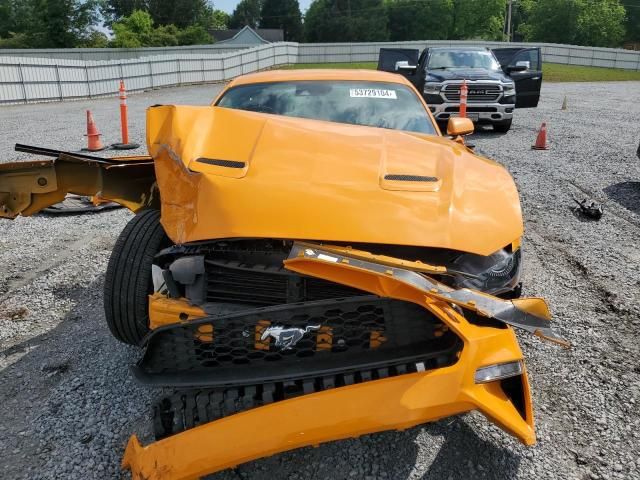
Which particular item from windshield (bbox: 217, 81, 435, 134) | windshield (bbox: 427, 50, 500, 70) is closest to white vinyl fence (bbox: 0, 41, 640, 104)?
windshield (bbox: 427, 50, 500, 70)

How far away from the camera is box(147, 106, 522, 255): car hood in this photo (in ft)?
6.91

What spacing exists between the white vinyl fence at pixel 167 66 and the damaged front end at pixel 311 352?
17757mm

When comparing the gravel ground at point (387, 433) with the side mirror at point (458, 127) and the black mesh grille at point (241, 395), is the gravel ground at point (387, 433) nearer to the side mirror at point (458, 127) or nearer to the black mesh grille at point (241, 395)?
the black mesh grille at point (241, 395)

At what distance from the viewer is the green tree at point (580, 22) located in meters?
65.0

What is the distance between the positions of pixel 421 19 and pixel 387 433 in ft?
269

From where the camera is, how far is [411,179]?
2.48m

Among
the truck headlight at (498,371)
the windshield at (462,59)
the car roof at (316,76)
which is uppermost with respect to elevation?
the windshield at (462,59)

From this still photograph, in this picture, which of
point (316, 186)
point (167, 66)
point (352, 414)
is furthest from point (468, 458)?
point (167, 66)

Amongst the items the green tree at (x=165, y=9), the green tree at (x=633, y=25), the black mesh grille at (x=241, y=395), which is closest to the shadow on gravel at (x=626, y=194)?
the black mesh grille at (x=241, y=395)

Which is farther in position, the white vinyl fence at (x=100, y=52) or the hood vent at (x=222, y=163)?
the white vinyl fence at (x=100, y=52)

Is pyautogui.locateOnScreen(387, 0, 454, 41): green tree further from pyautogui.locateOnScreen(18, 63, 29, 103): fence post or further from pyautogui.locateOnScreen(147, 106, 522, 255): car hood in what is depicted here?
pyautogui.locateOnScreen(147, 106, 522, 255): car hood

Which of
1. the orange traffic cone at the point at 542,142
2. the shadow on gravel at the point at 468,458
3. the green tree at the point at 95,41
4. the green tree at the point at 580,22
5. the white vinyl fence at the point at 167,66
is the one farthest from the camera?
the green tree at the point at 580,22

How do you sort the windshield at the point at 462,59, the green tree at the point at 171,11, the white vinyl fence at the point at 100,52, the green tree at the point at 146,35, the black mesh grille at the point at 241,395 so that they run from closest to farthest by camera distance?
1. the black mesh grille at the point at 241,395
2. the windshield at the point at 462,59
3. the white vinyl fence at the point at 100,52
4. the green tree at the point at 146,35
5. the green tree at the point at 171,11

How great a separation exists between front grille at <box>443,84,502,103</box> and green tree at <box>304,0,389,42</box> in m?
→ 63.0
